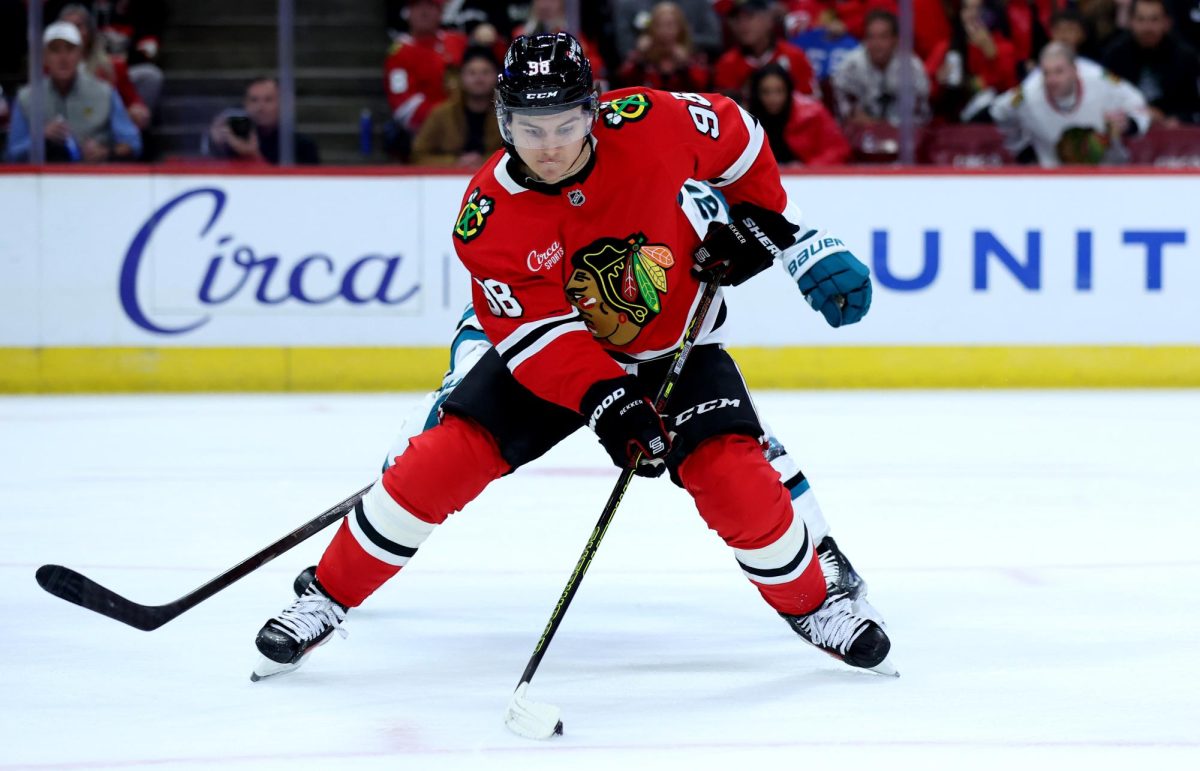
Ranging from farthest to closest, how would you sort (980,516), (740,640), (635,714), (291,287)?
(291,287)
(980,516)
(740,640)
(635,714)

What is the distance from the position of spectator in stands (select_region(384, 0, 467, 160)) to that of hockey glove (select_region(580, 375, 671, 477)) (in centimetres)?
453

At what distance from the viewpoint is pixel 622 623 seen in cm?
302

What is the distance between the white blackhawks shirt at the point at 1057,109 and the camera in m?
6.87

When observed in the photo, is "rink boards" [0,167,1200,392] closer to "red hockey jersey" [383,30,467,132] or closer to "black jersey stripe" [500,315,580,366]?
A: "red hockey jersey" [383,30,467,132]

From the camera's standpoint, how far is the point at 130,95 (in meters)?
6.87

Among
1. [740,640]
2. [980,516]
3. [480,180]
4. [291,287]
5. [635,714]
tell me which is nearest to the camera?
[635,714]

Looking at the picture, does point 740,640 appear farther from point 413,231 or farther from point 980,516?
point 413,231

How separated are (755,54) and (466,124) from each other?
1169 mm

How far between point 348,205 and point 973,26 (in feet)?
8.42

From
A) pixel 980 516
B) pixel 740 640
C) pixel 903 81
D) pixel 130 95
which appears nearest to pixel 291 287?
pixel 130 95

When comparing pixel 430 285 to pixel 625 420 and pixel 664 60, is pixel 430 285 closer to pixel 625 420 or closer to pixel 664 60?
pixel 664 60

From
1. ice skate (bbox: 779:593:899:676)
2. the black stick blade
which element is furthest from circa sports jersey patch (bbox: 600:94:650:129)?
the black stick blade

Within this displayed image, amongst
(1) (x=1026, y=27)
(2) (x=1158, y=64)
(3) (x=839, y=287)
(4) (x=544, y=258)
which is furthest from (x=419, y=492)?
(2) (x=1158, y=64)

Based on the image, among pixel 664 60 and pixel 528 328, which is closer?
pixel 528 328
